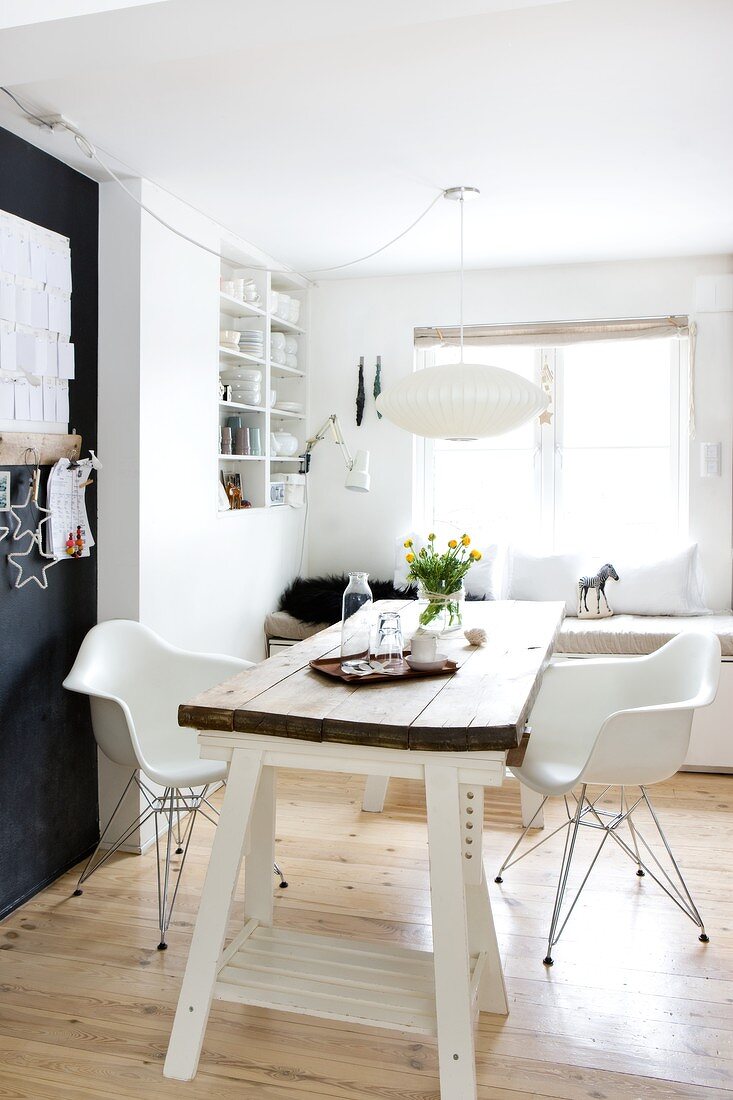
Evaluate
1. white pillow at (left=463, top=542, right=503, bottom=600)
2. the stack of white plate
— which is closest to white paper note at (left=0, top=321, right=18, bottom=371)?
the stack of white plate

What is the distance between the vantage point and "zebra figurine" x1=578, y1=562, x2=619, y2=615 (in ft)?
14.5

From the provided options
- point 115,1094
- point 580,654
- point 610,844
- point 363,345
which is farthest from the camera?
point 363,345

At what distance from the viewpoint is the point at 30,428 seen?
2848 millimetres

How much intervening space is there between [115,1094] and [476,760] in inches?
42.3

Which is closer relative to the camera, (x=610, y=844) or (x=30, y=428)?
(x=30, y=428)

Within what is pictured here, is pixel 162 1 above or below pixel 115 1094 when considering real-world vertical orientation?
above

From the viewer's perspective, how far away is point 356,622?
2.58 metres

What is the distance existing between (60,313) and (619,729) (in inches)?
86.6

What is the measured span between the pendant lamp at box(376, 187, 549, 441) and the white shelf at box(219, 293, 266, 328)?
1.32m

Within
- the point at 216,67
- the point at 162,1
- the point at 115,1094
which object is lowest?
the point at 115,1094

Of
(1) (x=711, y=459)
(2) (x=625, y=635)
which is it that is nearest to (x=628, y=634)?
(2) (x=625, y=635)

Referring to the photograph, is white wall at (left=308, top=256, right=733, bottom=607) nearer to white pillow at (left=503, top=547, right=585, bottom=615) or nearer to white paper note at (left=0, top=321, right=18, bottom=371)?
white pillow at (left=503, top=547, right=585, bottom=615)

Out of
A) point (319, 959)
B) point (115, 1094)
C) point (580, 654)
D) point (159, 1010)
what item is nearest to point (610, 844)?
point (580, 654)

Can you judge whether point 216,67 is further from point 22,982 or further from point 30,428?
point 22,982
